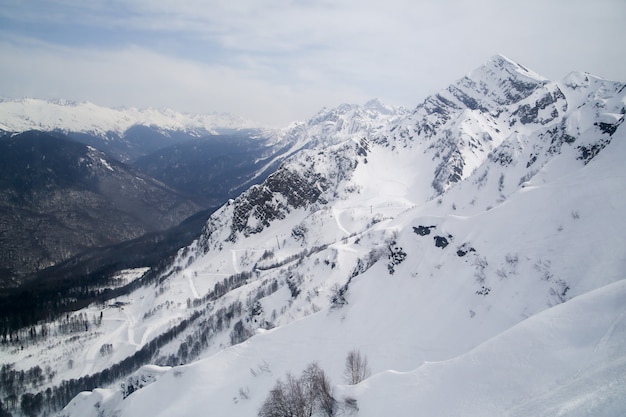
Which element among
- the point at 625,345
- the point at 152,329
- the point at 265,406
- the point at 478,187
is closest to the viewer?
the point at 625,345

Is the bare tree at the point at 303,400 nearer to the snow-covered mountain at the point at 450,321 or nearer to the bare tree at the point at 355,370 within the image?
the snow-covered mountain at the point at 450,321

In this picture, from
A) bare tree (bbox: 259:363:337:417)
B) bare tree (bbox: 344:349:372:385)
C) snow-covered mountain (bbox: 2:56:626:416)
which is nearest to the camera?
snow-covered mountain (bbox: 2:56:626:416)

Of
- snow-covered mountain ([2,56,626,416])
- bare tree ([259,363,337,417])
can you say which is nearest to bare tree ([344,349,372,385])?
snow-covered mountain ([2,56,626,416])

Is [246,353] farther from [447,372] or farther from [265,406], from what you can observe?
[447,372]

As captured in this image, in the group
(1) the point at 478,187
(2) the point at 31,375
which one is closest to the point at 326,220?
(1) the point at 478,187

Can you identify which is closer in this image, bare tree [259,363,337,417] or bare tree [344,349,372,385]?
bare tree [259,363,337,417]

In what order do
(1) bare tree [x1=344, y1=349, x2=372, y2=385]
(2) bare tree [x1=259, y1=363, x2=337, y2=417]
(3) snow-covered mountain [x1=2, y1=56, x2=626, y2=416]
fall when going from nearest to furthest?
(3) snow-covered mountain [x1=2, y1=56, x2=626, y2=416], (2) bare tree [x1=259, y1=363, x2=337, y2=417], (1) bare tree [x1=344, y1=349, x2=372, y2=385]

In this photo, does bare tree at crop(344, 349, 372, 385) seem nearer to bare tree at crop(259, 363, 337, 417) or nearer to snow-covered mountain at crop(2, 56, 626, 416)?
snow-covered mountain at crop(2, 56, 626, 416)

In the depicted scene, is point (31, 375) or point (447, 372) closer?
point (447, 372)

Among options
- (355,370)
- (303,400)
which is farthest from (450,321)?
(303,400)
